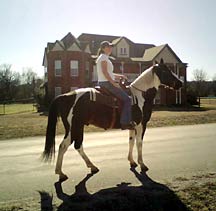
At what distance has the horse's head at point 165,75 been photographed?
777 centimetres

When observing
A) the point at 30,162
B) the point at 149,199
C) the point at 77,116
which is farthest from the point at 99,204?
the point at 30,162

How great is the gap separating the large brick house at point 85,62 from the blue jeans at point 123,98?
32.1m

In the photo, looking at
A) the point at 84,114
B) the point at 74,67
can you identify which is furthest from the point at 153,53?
the point at 84,114

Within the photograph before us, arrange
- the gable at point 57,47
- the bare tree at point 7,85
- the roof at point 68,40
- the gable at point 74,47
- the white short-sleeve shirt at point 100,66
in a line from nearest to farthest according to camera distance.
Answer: the white short-sleeve shirt at point 100,66
the gable at point 57,47
the gable at point 74,47
the roof at point 68,40
the bare tree at point 7,85

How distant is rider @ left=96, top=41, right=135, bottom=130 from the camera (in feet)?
22.5

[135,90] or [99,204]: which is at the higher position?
[135,90]

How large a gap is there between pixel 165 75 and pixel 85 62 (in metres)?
32.9

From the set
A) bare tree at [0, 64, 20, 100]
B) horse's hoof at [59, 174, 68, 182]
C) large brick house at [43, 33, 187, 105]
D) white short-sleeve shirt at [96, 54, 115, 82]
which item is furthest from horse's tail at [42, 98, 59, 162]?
bare tree at [0, 64, 20, 100]

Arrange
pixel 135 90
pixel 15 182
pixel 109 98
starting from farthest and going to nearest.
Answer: pixel 135 90
pixel 109 98
pixel 15 182

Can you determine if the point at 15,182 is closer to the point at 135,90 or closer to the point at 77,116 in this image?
the point at 77,116

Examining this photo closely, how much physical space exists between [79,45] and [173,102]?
16359 mm

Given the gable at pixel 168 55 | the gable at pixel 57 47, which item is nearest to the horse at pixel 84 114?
the gable at pixel 57 47

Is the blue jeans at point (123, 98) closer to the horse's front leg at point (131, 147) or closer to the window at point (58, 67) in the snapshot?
the horse's front leg at point (131, 147)

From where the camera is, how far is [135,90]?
765 centimetres
